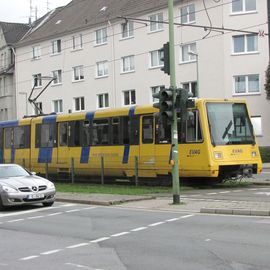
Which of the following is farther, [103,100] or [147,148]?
[103,100]

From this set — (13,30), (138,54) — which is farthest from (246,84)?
(13,30)

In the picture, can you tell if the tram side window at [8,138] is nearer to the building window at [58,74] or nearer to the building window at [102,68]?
the building window at [102,68]

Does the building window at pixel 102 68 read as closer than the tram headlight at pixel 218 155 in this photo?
No

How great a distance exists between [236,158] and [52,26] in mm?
42193

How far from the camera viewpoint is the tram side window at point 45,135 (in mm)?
26016

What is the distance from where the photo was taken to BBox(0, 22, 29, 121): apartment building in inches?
2525

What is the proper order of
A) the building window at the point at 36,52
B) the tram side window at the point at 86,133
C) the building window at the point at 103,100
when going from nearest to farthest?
1. the tram side window at the point at 86,133
2. the building window at the point at 103,100
3. the building window at the point at 36,52

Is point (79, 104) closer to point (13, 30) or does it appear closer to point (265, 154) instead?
point (13, 30)

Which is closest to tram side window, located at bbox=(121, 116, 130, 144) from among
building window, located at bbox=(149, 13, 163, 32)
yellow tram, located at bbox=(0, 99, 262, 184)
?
yellow tram, located at bbox=(0, 99, 262, 184)

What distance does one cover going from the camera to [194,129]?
20.0m

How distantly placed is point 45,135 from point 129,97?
75.1ft

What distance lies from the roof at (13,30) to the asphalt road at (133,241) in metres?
54.1

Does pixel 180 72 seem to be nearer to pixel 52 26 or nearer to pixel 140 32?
pixel 140 32

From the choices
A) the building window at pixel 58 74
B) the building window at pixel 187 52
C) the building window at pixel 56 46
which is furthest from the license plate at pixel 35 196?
the building window at pixel 56 46
